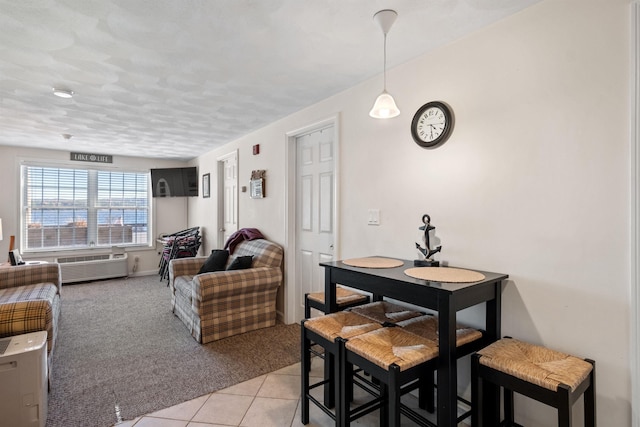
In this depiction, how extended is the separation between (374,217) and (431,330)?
3.13 ft

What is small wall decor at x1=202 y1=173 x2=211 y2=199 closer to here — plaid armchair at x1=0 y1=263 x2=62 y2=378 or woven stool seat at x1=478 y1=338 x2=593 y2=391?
plaid armchair at x1=0 y1=263 x2=62 y2=378

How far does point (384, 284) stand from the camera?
1775mm

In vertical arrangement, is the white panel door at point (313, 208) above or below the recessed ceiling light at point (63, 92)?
below

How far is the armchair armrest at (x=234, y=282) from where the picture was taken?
118 inches

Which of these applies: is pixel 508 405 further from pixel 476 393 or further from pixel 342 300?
pixel 342 300

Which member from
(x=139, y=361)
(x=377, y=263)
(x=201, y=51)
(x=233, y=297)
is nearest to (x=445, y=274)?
(x=377, y=263)

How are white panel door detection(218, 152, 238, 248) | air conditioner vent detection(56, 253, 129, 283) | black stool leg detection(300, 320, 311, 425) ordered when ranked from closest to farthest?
black stool leg detection(300, 320, 311, 425) → white panel door detection(218, 152, 238, 248) → air conditioner vent detection(56, 253, 129, 283)

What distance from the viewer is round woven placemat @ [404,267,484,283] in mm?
1633

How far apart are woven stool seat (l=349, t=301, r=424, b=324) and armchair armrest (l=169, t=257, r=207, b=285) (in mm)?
2589

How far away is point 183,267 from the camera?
396cm

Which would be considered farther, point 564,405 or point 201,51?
point 201,51

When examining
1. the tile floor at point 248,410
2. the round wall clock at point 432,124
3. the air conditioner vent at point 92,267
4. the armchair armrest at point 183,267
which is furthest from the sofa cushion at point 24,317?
the air conditioner vent at point 92,267

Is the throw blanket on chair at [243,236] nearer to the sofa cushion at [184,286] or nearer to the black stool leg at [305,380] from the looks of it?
the sofa cushion at [184,286]

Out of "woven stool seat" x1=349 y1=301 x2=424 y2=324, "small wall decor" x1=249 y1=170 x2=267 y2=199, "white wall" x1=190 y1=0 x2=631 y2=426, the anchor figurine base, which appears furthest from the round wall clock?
"small wall decor" x1=249 y1=170 x2=267 y2=199
